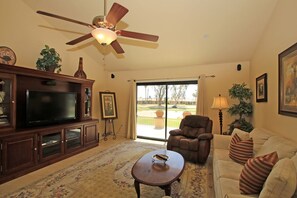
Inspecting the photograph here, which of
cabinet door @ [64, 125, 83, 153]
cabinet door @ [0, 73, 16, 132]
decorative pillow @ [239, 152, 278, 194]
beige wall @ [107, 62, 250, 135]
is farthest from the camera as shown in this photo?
beige wall @ [107, 62, 250, 135]

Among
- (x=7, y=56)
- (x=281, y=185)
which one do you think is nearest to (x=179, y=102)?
(x=281, y=185)

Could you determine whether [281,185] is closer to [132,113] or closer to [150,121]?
[132,113]

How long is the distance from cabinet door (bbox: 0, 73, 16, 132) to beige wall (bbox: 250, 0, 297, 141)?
435 centimetres

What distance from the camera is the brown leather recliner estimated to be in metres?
3.28

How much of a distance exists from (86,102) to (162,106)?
2.40 metres

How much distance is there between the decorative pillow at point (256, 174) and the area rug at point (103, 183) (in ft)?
3.05

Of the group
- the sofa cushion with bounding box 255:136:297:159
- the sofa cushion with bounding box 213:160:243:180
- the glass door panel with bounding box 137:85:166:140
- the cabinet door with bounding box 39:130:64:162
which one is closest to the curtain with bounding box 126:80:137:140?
the glass door panel with bounding box 137:85:166:140

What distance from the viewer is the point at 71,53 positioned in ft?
14.6

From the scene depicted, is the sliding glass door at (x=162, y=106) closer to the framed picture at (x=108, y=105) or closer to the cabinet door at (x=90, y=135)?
the framed picture at (x=108, y=105)

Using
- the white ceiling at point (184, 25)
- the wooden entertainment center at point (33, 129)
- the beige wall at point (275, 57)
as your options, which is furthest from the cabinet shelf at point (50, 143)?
the beige wall at point (275, 57)

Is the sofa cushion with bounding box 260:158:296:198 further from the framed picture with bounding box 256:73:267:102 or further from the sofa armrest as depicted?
the framed picture with bounding box 256:73:267:102

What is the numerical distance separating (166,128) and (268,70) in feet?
10.6

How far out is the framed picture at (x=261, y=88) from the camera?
3047 millimetres

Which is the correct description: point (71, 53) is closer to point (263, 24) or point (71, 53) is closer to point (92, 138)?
point (92, 138)
